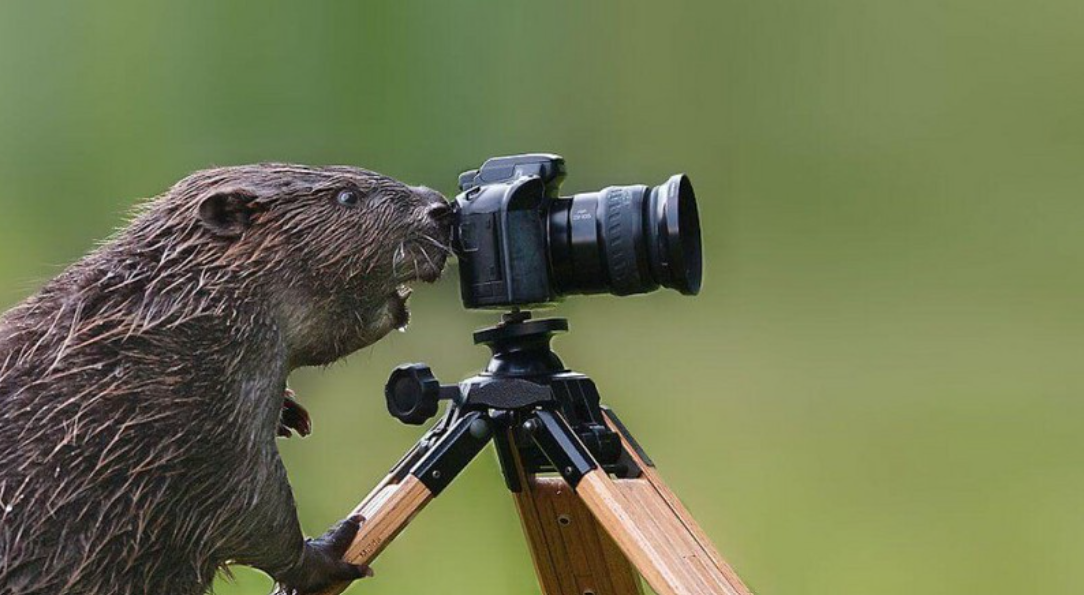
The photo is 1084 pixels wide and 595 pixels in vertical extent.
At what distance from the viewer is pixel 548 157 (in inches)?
68.7

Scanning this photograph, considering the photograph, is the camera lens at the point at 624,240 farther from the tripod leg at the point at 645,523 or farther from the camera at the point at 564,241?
the tripod leg at the point at 645,523

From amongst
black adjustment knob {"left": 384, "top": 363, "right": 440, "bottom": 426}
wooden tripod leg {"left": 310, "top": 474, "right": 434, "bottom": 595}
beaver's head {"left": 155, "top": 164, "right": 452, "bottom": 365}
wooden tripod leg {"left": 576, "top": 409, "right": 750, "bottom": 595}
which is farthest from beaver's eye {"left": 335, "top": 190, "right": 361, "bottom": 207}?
wooden tripod leg {"left": 576, "top": 409, "right": 750, "bottom": 595}

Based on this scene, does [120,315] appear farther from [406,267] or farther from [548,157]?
[548,157]

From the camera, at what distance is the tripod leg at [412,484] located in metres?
1.60

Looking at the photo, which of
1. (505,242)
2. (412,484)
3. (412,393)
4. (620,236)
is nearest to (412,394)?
(412,393)

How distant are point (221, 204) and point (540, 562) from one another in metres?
0.69

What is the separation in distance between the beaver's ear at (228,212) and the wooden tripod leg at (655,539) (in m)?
0.51

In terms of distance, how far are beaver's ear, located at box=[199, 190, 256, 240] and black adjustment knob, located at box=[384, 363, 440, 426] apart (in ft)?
0.92

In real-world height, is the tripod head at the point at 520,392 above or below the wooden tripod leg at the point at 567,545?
above

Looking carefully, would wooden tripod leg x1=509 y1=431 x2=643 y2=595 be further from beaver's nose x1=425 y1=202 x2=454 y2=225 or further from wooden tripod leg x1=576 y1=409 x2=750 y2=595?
beaver's nose x1=425 y1=202 x2=454 y2=225

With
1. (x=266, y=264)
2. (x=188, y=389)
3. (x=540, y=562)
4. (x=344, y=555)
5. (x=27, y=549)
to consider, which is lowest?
(x=540, y=562)

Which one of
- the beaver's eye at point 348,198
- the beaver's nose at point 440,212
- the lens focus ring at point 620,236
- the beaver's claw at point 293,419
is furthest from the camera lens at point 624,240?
the beaver's claw at point 293,419

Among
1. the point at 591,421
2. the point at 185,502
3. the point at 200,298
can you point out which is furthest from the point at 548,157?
the point at 185,502

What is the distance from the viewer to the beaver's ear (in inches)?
61.2
